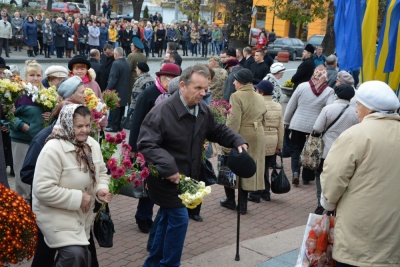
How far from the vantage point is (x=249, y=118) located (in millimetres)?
7828

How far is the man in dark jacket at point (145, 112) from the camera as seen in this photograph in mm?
6914

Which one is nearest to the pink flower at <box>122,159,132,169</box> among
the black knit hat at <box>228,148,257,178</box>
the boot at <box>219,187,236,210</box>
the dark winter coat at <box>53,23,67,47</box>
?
the black knit hat at <box>228,148,257,178</box>

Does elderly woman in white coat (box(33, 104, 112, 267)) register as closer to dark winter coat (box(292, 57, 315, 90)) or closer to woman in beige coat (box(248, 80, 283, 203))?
woman in beige coat (box(248, 80, 283, 203))

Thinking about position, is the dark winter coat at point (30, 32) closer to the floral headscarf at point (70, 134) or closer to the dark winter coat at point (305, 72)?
the dark winter coat at point (305, 72)

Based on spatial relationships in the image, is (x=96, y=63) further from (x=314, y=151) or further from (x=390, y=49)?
(x=390, y=49)

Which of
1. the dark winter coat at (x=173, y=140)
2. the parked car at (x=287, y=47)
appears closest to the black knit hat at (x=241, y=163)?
the dark winter coat at (x=173, y=140)

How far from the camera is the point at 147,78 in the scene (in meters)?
10.7

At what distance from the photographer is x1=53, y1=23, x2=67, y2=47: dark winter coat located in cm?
2800

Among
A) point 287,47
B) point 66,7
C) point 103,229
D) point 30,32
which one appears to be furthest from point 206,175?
point 66,7

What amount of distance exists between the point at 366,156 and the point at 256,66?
9529 millimetres

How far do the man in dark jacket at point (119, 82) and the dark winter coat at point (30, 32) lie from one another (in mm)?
15538

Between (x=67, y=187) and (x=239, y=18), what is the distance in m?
11.1

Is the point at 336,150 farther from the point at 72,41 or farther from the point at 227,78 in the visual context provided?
the point at 72,41

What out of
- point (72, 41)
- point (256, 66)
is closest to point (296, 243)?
point (256, 66)
